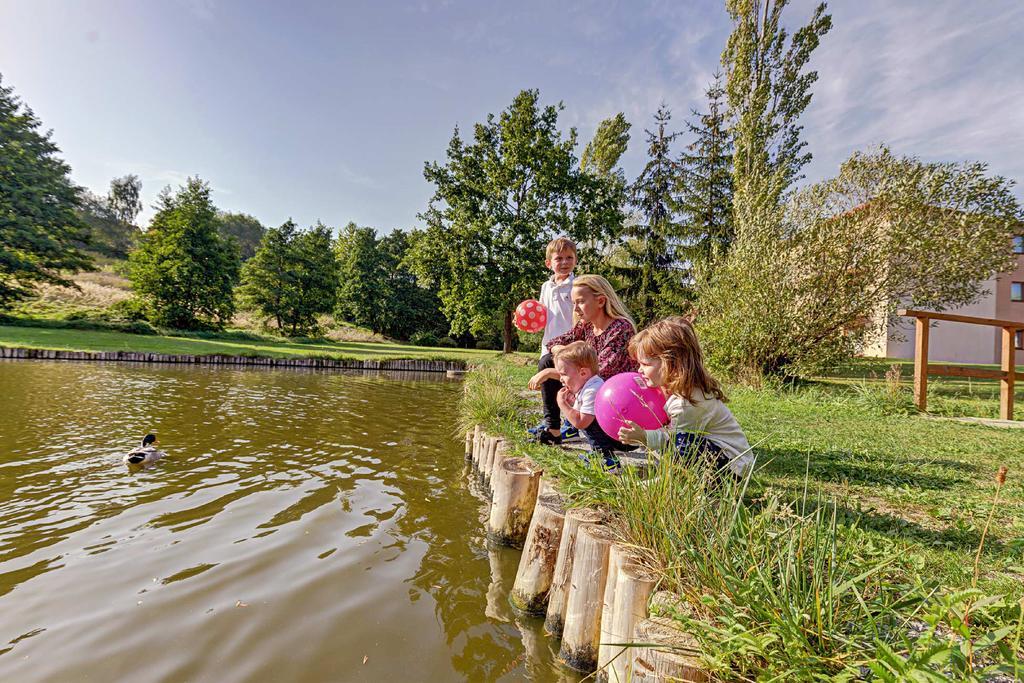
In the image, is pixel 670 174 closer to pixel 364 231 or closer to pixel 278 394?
pixel 278 394

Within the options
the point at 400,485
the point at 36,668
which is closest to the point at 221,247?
the point at 400,485

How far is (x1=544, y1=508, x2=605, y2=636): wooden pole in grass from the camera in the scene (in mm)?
2840

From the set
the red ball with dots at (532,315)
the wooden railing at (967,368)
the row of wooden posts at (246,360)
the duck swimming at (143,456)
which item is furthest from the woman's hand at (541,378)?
the row of wooden posts at (246,360)

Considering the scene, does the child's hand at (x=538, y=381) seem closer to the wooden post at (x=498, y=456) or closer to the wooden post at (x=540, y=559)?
the wooden post at (x=498, y=456)

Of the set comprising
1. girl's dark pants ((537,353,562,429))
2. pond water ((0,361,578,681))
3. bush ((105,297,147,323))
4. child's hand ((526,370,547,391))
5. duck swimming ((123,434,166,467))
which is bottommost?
pond water ((0,361,578,681))

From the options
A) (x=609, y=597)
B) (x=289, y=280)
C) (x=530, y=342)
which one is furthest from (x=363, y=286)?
(x=609, y=597)

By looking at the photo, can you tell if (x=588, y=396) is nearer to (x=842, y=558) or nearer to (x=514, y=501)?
(x=514, y=501)

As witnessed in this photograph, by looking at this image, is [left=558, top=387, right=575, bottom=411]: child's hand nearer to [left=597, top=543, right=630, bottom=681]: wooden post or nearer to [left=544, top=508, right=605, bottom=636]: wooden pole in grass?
[left=544, top=508, right=605, bottom=636]: wooden pole in grass

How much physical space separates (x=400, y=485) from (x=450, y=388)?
1088 cm

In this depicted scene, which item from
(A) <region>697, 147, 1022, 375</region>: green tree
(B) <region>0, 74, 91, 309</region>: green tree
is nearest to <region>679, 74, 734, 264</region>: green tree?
(A) <region>697, 147, 1022, 375</region>: green tree

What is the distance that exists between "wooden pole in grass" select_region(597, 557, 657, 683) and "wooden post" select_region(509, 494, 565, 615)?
0.77 metres

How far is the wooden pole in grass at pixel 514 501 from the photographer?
3922 millimetres

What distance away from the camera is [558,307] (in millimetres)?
5473

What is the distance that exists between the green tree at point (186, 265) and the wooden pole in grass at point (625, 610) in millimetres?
34609
